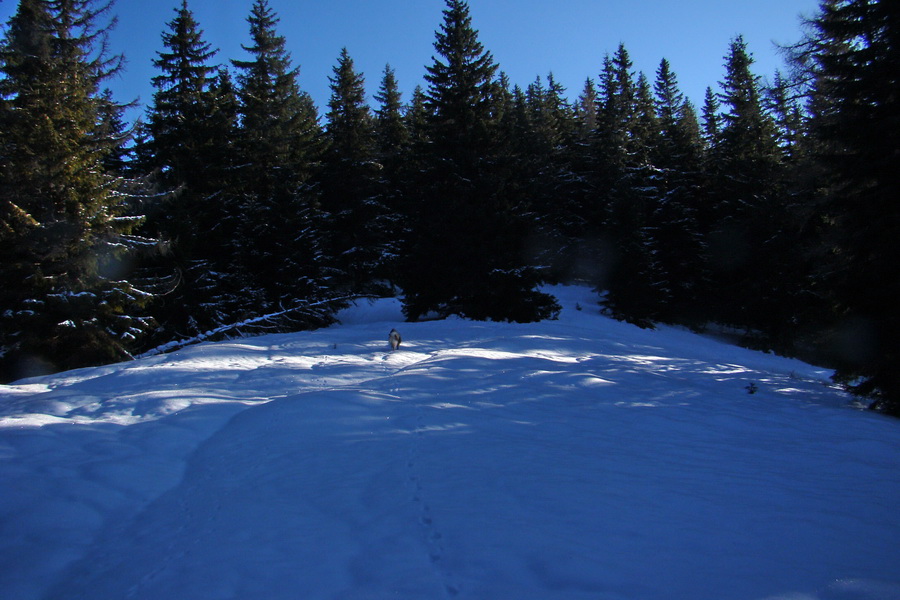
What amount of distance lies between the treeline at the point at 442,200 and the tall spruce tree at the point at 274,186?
0.14 m

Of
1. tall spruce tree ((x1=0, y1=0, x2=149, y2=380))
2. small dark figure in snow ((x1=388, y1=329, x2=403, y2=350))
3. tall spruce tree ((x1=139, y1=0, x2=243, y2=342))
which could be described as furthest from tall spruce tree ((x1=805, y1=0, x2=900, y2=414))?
tall spruce tree ((x1=139, y1=0, x2=243, y2=342))

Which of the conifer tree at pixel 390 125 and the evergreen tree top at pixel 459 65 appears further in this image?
the conifer tree at pixel 390 125

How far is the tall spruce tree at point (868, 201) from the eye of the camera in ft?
31.4

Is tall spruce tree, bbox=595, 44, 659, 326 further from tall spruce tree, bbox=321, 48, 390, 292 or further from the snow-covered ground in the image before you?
the snow-covered ground

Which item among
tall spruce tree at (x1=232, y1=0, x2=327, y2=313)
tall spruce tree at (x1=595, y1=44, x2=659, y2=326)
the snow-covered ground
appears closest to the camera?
the snow-covered ground

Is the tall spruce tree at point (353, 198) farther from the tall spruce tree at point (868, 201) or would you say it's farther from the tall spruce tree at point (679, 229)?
the tall spruce tree at point (868, 201)

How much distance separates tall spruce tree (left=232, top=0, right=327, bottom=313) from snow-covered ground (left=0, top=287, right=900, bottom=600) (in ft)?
Result: 53.6

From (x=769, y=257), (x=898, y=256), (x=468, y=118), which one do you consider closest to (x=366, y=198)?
(x=468, y=118)

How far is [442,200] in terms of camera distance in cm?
2262

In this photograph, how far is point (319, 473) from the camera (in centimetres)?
514

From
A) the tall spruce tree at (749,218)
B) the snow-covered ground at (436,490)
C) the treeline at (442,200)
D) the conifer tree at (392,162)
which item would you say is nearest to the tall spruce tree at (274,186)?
the treeline at (442,200)

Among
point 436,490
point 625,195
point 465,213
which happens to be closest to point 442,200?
point 465,213

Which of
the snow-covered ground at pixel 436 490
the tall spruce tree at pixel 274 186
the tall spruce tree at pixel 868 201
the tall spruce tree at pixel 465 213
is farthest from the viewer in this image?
the tall spruce tree at pixel 274 186

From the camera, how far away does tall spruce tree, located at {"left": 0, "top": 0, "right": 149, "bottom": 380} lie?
13.7 metres
